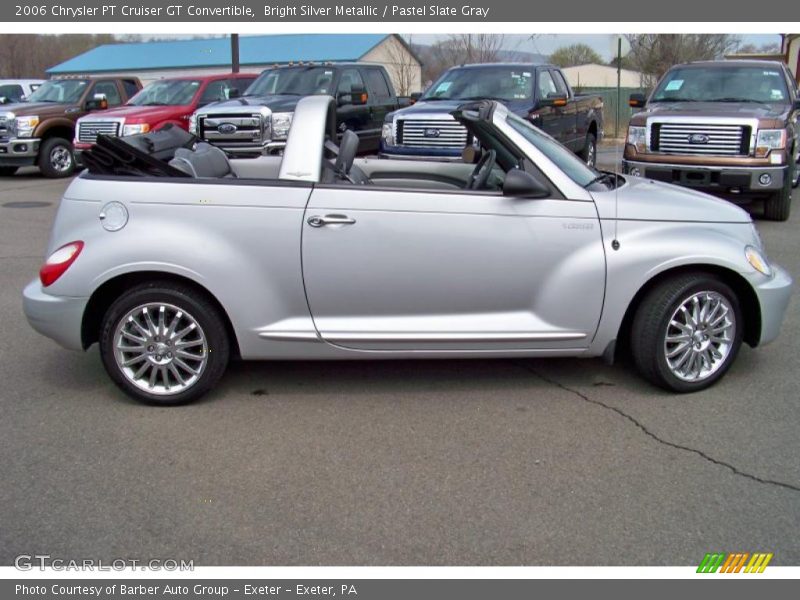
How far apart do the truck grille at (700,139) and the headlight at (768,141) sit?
13 cm

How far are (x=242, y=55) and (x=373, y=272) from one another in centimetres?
5619

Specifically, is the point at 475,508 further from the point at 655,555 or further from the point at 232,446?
the point at 232,446

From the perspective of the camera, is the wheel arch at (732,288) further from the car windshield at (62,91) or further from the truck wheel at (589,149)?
the car windshield at (62,91)

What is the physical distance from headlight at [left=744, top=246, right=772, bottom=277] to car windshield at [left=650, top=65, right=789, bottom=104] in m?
6.86

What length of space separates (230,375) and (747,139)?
748 cm

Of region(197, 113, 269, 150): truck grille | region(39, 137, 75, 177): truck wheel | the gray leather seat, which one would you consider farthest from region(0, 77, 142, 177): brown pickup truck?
the gray leather seat

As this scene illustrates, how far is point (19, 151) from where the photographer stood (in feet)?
51.8

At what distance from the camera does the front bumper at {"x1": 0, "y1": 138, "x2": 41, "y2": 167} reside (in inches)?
616

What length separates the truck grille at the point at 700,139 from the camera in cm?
970

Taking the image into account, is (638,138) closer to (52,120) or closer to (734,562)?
(734,562)

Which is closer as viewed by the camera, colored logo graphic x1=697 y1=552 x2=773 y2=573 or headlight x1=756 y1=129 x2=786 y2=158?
colored logo graphic x1=697 y1=552 x2=773 y2=573

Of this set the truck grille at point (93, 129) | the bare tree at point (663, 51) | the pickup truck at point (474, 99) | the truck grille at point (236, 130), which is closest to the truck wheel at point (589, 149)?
the pickup truck at point (474, 99)

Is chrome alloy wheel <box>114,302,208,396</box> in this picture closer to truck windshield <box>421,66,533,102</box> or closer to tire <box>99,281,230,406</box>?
tire <box>99,281,230,406</box>

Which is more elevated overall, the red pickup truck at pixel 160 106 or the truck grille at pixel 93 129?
the red pickup truck at pixel 160 106
